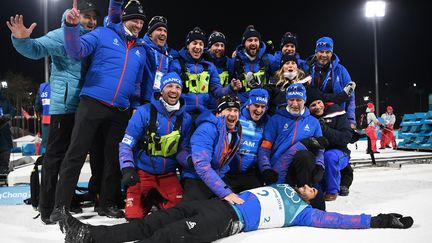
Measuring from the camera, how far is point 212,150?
3643 mm

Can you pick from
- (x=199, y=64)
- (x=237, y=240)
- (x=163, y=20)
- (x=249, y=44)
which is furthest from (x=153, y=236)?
(x=249, y=44)

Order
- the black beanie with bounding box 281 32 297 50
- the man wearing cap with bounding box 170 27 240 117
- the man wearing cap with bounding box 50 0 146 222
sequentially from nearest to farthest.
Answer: the man wearing cap with bounding box 50 0 146 222
the man wearing cap with bounding box 170 27 240 117
the black beanie with bounding box 281 32 297 50

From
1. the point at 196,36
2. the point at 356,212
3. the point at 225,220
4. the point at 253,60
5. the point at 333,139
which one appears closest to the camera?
the point at 225,220

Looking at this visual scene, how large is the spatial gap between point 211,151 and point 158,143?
1.81ft

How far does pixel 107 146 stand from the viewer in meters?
3.86

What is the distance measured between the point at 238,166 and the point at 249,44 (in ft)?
5.77

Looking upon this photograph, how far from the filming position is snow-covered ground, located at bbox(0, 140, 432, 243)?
301 centimetres

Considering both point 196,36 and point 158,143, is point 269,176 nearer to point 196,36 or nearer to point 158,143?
point 158,143

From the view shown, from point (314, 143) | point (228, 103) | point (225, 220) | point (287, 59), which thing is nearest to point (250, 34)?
point (287, 59)

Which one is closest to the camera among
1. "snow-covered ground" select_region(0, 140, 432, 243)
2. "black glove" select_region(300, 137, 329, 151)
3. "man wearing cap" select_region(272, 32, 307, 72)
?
"snow-covered ground" select_region(0, 140, 432, 243)

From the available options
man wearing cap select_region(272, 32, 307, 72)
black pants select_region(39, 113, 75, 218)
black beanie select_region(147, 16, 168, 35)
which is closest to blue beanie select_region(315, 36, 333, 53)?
man wearing cap select_region(272, 32, 307, 72)

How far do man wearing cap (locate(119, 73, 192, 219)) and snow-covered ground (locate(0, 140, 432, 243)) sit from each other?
1.16 ft

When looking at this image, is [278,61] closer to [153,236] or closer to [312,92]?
[312,92]

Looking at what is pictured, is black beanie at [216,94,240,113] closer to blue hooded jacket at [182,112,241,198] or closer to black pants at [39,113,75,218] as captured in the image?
blue hooded jacket at [182,112,241,198]
